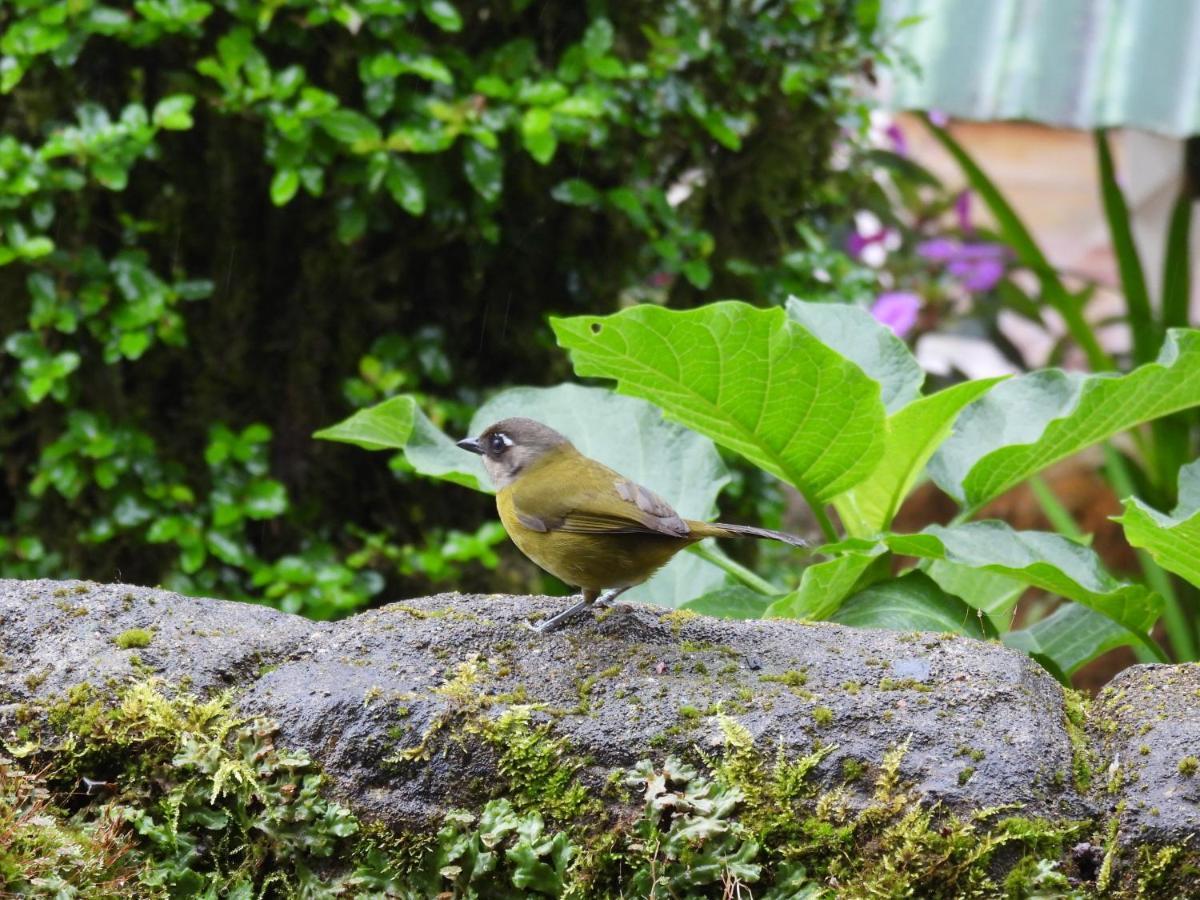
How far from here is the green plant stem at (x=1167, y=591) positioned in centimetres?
454

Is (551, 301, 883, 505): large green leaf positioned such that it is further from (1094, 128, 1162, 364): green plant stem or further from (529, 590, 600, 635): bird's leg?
(1094, 128, 1162, 364): green plant stem

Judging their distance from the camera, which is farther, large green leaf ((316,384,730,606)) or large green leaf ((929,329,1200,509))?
large green leaf ((316,384,730,606))

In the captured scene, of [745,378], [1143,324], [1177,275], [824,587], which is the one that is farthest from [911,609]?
[1177,275]

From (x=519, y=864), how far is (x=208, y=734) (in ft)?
1.65

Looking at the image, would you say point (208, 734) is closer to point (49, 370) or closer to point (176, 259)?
point (49, 370)

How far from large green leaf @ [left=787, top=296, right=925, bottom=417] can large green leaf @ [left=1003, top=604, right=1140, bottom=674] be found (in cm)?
56

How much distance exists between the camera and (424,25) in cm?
398

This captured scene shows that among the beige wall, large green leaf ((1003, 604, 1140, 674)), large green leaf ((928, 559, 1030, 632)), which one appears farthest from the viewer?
the beige wall

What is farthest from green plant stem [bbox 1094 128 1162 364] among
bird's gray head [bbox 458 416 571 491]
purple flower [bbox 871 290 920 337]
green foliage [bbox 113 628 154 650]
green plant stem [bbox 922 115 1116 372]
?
green foliage [bbox 113 628 154 650]

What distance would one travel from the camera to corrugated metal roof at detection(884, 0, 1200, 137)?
4.54m

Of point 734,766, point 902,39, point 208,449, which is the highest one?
point 902,39

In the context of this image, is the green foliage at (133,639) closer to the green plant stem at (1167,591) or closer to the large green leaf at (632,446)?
the large green leaf at (632,446)

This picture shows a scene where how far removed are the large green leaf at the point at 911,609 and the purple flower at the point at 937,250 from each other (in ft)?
14.5

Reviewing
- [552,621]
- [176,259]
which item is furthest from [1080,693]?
[176,259]
